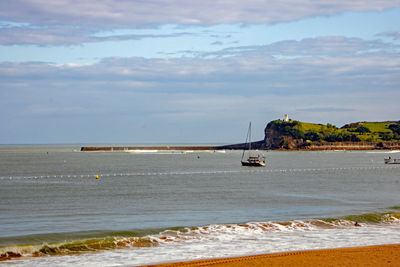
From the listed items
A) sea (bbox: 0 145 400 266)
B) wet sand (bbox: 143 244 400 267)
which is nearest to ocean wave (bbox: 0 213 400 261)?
sea (bbox: 0 145 400 266)

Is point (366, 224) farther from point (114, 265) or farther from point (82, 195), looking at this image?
point (82, 195)

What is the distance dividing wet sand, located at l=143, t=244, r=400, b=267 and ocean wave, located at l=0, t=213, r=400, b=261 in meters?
4.91

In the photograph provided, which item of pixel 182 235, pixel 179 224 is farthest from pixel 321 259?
pixel 179 224

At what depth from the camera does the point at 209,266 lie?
1769 centimetres

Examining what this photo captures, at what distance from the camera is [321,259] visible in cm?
1859

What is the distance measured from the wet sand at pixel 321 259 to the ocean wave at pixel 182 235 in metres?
4.91

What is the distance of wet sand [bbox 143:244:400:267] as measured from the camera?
17938 mm

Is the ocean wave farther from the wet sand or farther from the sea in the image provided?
the wet sand

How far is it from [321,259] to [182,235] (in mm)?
8513

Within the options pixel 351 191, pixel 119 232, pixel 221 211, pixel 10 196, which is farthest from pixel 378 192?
pixel 10 196

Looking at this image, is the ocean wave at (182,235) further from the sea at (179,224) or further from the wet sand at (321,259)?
the wet sand at (321,259)

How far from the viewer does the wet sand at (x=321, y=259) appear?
17938 millimetres

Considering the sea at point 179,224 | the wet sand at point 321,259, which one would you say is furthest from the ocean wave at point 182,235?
the wet sand at point 321,259

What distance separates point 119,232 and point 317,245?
1052cm
